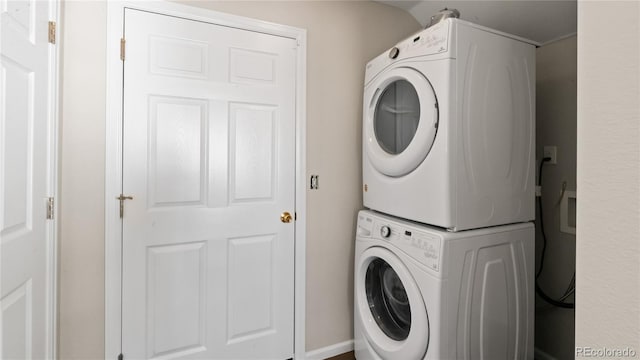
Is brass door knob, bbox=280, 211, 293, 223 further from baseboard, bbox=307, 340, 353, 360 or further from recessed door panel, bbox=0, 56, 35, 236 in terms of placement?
recessed door panel, bbox=0, 56, 35, 236

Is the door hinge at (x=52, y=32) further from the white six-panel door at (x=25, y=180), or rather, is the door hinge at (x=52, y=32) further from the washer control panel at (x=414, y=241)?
the washer control panel at (x=414, y=241)

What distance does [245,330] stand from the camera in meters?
1.73

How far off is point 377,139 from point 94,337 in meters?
1.65

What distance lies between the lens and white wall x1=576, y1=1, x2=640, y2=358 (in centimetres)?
38

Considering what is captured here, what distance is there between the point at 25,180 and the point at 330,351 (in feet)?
5.63

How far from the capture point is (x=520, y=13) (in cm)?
177

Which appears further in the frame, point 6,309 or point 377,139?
point 377,139

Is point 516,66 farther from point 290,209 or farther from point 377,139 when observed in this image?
point 290,209

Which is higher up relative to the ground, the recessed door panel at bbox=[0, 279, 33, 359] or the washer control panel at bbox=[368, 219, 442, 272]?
the washer control panel at bbox=[368, 219, 442, 272]

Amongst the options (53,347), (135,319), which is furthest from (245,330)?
(53,347)

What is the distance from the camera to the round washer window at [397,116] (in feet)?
4.92

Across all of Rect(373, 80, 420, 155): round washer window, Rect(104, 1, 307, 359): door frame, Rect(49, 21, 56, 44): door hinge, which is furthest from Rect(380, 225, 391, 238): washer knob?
Rect(49, 21, 56, 44): door hinge

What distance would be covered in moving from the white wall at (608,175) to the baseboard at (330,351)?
1.69 metres

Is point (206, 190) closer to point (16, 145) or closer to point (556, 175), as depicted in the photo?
point (16, 145)
